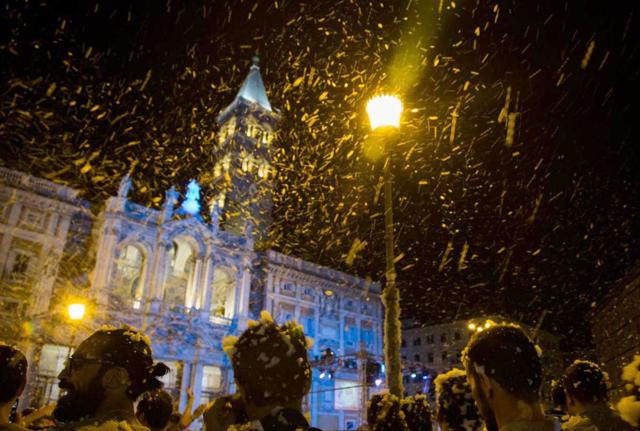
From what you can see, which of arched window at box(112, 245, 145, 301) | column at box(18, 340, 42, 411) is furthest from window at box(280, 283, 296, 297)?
column at box(18, 340, 42, 411)

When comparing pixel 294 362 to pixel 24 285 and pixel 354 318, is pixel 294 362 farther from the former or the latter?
pixel 354 318

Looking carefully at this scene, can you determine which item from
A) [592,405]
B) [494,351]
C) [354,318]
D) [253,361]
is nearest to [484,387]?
[494,351]

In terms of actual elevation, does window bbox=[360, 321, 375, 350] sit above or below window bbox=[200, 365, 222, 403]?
above

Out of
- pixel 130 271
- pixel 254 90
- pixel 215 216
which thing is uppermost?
pixel 254 90

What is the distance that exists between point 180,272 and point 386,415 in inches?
1255

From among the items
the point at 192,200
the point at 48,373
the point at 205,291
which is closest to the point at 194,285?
the point at 205,291

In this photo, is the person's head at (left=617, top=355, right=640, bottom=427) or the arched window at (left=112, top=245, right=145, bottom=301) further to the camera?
the arched window at (left=112, top=245, right=145, bottom=301)

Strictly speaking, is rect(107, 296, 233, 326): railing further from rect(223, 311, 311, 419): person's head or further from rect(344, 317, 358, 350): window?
rect(223, 311, 311, 419): person's head

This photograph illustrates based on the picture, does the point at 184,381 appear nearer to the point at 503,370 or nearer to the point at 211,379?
the point at 211,379

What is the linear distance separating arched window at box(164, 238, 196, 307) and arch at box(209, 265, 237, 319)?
1978 millimetres

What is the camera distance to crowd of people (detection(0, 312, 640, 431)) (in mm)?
2211

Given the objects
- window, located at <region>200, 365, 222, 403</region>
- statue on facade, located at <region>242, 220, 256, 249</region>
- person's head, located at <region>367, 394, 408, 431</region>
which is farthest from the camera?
statue on facade, located at <region>242, 220, 256, 249</region>

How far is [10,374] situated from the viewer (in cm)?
307

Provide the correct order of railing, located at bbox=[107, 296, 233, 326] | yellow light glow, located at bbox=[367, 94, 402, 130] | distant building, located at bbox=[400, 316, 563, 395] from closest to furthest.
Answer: yellow light glow, located at bbox=[367, 94, 402, 130], railing, located at bbox=[107, 296, 233, 326], distant building, located at bbox=[400, 316, 563, 395]
